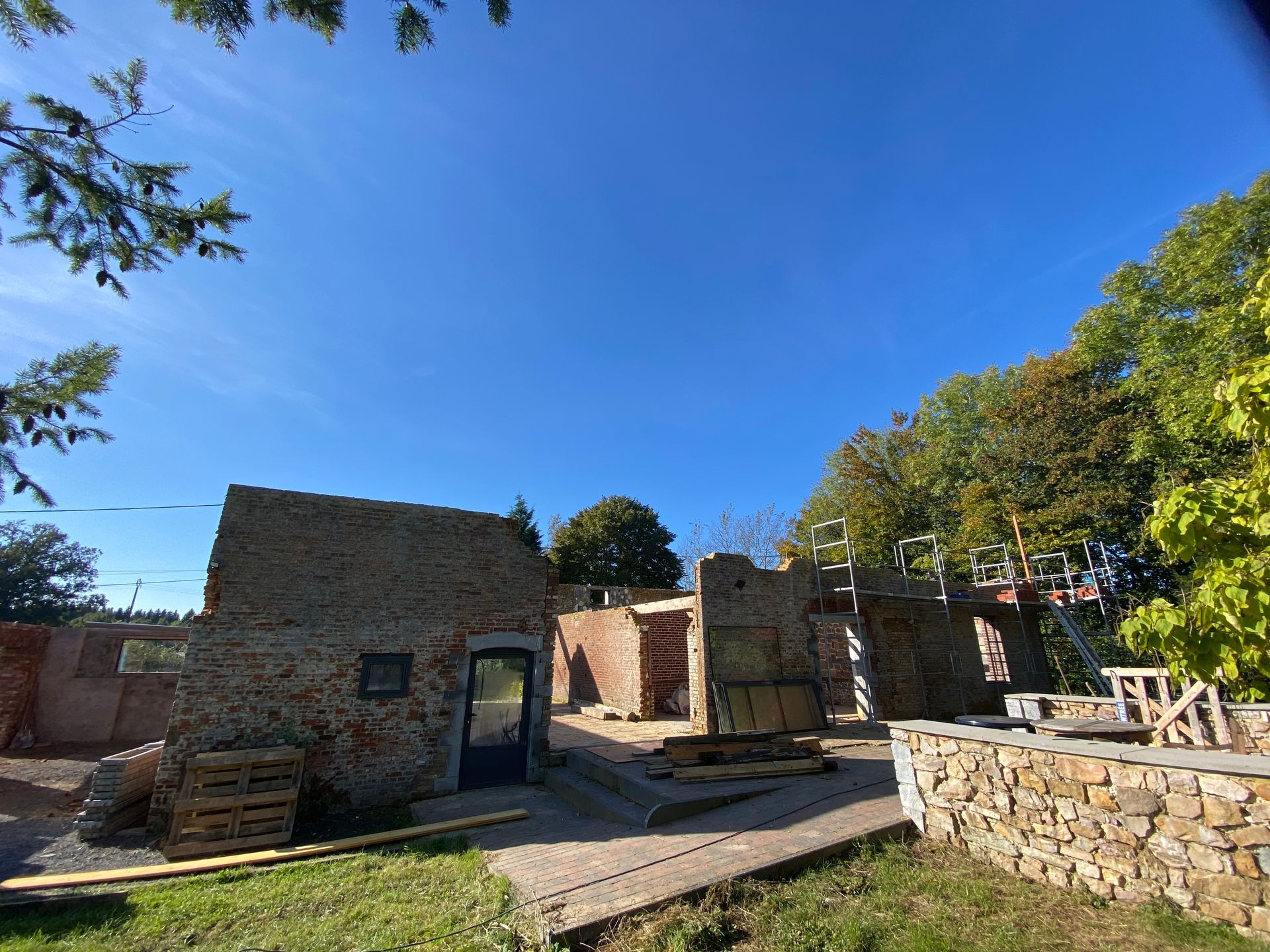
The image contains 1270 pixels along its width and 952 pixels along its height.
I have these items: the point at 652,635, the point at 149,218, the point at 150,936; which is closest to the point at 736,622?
the point at 652,635

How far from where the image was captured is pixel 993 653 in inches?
703

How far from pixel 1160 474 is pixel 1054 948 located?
19.8 metres

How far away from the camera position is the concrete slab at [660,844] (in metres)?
4.37

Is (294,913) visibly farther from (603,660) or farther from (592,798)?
(603,660)

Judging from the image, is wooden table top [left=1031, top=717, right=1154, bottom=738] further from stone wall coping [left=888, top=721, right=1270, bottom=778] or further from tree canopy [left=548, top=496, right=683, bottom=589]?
tree canopy [left=548, top=496, right=683, bottom=589]

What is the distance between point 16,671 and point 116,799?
8.96 meters

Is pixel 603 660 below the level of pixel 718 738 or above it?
above

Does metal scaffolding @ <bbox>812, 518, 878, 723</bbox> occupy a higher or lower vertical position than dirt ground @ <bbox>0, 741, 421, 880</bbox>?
higher

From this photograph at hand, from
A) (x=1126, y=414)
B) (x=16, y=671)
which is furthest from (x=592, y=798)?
(x=1126, y=414)

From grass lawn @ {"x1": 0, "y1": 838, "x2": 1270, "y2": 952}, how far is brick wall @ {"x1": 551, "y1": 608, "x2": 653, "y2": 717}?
30.7ft

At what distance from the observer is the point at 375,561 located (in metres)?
8.59

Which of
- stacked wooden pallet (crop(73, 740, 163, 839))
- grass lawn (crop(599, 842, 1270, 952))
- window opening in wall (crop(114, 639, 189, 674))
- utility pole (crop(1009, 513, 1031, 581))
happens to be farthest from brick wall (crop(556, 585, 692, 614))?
window opening in wall (crop(114, 639, 189, 674))

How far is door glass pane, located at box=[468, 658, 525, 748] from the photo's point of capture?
898cm

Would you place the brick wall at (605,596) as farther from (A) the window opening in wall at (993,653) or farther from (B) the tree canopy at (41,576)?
(B) the tree canopy at (41,576)
